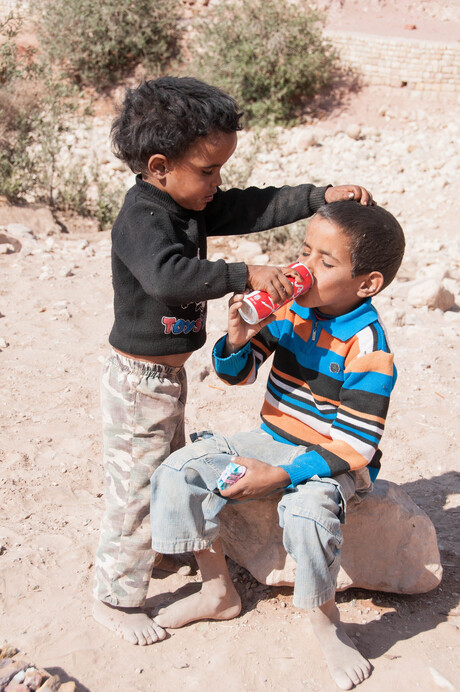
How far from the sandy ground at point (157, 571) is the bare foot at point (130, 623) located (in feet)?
0.10

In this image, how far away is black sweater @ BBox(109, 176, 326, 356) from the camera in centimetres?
218

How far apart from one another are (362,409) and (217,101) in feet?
3.58

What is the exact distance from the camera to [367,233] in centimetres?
239

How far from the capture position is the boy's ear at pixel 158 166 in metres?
2.33

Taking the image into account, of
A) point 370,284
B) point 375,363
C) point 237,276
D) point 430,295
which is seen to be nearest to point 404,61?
point 430,295

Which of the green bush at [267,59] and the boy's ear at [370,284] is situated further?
the green bush at [267,59]

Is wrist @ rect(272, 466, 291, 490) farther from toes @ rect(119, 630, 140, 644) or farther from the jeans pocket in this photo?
toes @ rect(119, 630, 140, 644)

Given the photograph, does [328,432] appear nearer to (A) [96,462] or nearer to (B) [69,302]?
(A) [96,462]

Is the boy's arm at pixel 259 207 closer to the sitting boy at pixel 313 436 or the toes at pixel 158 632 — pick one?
the sitting boy at pixel 313 436

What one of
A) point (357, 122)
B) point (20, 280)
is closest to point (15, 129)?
point (20, 280)

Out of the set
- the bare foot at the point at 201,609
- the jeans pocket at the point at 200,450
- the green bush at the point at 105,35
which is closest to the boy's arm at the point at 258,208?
the jeans pocket at the point at 200,450

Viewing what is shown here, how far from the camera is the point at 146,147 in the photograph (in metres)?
2.33

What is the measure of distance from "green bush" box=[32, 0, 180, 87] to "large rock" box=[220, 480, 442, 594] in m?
10.8

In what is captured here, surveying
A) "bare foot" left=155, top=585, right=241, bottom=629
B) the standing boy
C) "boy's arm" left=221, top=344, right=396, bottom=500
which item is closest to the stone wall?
the standing boy
